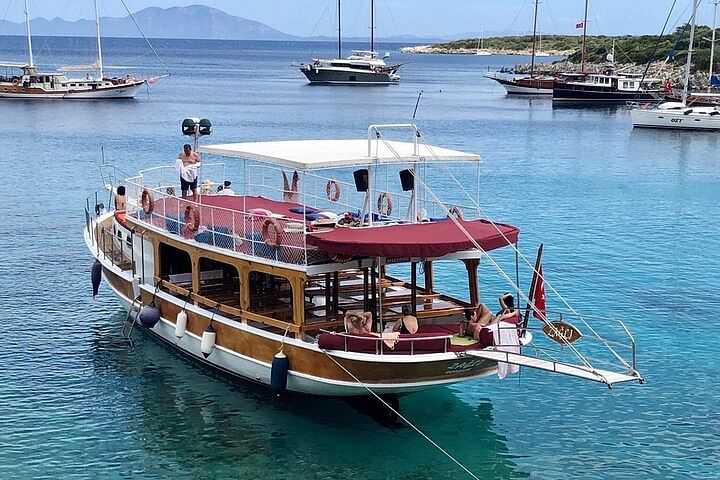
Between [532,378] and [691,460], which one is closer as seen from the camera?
[691,460]

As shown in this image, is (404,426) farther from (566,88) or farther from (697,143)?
(566,88)

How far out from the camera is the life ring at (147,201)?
898 inches

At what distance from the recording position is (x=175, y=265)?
77.1ft

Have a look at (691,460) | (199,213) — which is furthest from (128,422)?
(691,460)

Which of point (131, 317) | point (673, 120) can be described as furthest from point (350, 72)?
point (131, 317)

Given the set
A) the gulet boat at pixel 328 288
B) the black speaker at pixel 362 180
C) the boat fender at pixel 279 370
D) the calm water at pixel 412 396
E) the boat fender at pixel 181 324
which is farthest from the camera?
the boat fender at pixel 181 324

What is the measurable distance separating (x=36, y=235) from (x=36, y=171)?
17.7 m

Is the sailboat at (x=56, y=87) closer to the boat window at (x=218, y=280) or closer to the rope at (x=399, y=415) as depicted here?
the boat window at (x=218, y=280)

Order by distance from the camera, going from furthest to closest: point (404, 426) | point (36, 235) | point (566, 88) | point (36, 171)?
point (566, 88) < point (36, 171) < point (36, 235) < point (404, 426)

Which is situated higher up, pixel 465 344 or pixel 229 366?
pixel 465 344

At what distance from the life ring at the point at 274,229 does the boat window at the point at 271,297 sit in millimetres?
1862

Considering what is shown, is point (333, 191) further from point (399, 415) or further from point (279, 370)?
point (399, 415)

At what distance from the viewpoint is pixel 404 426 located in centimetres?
1923

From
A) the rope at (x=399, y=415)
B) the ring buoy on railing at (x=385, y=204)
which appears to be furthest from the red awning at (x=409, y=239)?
the ring buoy on railing at (x=385, y=204)
